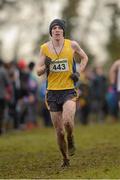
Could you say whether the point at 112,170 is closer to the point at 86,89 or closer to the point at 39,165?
the point at 39,165

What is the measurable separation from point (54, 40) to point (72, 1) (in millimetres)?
43125

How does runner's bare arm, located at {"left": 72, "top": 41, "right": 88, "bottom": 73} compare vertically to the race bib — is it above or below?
above

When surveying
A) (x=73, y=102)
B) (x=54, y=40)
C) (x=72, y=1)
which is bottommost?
(x=73, y=102)

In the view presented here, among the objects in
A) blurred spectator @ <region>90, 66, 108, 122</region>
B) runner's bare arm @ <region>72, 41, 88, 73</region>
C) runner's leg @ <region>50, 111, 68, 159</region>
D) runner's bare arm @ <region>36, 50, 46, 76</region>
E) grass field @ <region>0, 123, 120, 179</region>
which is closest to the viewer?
grass field @ <region>0, 123, 120, 179</region>

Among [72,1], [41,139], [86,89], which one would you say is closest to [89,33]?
[72,1]

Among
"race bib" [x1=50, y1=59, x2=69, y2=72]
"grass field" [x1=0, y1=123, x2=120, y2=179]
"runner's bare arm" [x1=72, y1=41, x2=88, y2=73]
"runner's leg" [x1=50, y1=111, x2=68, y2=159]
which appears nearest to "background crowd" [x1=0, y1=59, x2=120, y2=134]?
"grass field" [x1=0, y1=123, x2=120, y2=179]

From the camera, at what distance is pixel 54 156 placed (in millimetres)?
18078

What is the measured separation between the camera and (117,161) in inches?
635

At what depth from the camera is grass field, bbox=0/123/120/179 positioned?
14.2m

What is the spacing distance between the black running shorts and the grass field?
3.65 feet

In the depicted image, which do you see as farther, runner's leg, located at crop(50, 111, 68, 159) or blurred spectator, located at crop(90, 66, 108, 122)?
blurred spectator, located at crop(90, 66, 108, 122)

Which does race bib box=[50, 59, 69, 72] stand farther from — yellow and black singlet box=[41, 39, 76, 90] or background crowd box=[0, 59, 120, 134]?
background crowd box=[0, 59, 120, 134]

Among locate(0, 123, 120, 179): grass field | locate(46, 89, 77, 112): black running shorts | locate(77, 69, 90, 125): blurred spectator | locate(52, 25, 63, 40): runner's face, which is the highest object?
locate(52, 25, 63, 40): runner's face

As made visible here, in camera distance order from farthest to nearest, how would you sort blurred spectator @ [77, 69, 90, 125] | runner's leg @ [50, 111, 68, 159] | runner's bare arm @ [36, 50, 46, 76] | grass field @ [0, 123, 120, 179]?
blurred spectator @ [77, 69, 90, 125] → runner's leg @ [50, 111, 68, 159] → runner's bare arm @ [36, 50, 46, 76] → grass field @ [0, 123, 120, 179]
